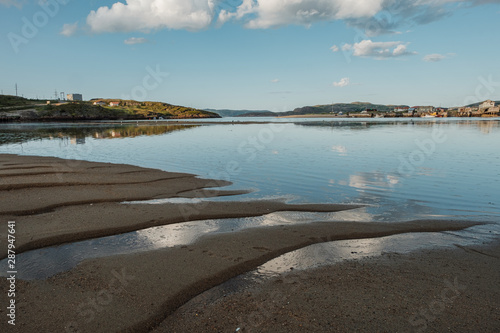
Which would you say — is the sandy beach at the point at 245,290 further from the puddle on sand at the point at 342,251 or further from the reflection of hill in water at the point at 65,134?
the reflection of hill in water at the point at 65,134

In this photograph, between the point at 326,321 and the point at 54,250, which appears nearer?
the point at 326,321

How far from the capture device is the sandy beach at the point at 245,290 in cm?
524


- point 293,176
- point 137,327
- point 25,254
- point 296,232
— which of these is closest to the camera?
point 137,327

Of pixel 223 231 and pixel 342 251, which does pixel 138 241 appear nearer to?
pixel 223 231

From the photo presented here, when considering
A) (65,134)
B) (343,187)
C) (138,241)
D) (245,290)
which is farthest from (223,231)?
(65,134)

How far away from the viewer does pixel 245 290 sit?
20.7ft

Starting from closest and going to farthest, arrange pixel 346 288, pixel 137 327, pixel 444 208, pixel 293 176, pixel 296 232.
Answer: pixel 137 327
pixel 346 288
pixel 296 232
pixel 444 208
pixel 293 176

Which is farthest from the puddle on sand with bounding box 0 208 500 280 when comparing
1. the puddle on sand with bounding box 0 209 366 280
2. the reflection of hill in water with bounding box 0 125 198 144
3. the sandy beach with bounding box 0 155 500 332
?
the reflection of hill in water with bounding box 0 125 198 144

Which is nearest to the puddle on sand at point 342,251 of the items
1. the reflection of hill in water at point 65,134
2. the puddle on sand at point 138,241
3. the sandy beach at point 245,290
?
the sandy beach at point 245,290

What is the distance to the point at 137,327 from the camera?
5121mm

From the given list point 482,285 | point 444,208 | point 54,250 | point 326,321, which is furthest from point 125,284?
point 444,208

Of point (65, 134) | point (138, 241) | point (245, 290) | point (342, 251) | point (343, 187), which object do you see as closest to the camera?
point (245, 290)

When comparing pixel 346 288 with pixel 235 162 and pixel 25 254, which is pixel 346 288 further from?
pixel 235 162

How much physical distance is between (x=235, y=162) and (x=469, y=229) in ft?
58.7
